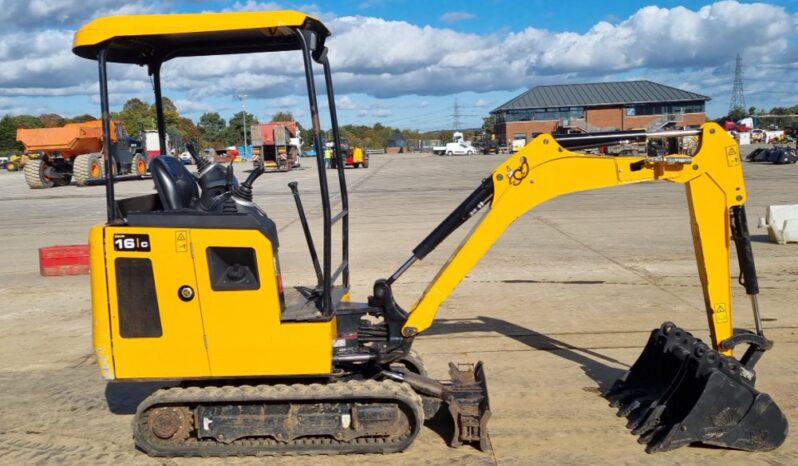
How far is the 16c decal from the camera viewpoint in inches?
180

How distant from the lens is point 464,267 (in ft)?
16.6

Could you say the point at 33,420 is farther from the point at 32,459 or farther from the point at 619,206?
the point at 619,206

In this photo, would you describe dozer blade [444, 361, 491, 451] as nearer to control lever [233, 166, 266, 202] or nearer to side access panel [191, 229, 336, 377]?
side access panel [191, 229, 336, 377]

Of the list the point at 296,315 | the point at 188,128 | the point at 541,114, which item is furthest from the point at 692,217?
Result: the point at 541,114

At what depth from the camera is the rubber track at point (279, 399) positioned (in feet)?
15.4

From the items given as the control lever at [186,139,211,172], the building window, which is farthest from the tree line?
the building window

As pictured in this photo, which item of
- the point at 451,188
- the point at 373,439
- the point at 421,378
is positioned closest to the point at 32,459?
the point at 373,439

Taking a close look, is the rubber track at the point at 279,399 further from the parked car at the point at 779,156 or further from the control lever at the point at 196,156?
the parked car at the point at 779,156

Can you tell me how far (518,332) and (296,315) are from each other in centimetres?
359

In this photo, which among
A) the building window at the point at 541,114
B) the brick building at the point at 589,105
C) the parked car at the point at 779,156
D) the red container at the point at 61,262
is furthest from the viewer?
the building window at the point at 541,114

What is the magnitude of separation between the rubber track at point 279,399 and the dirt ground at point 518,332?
79 mm

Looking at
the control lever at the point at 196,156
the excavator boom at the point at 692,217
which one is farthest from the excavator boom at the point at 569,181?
the control lever at the point at 196,156

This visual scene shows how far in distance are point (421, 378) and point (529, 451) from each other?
2.90 feet

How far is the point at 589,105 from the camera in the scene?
294 ft
